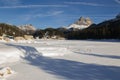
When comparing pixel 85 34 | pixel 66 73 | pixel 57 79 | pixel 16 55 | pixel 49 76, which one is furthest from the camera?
pixel 85 34

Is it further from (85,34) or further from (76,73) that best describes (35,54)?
(85,34)

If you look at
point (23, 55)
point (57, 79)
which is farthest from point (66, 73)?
point (23, 55)

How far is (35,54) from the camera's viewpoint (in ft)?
63.5

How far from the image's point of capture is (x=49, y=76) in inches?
431

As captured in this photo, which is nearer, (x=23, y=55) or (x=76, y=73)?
(x=76, y=73)

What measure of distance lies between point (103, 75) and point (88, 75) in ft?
2.03

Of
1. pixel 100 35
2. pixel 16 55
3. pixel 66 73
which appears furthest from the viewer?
pixel 100 35

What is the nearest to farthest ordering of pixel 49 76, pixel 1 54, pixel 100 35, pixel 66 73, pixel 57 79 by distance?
pixel 57 79
pixel 49 76
pixel 66 73
pixel 1 54
pixel 100 35

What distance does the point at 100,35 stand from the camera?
126 meters

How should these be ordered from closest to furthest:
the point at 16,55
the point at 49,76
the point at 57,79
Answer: the point at 57,79 → the point at 49,76 → the point at 16,55

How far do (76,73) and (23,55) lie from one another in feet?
22.4

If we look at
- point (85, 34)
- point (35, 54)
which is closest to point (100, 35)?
point (85, 34)

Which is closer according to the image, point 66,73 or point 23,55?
point 66,73

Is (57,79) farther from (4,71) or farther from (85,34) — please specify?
(85,34)
